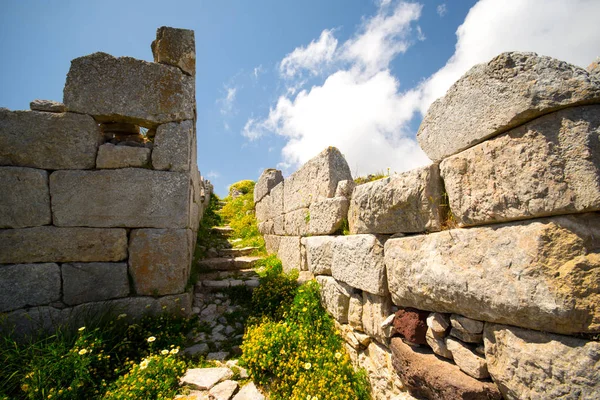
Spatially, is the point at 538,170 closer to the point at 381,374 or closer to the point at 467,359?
the point at 467,359

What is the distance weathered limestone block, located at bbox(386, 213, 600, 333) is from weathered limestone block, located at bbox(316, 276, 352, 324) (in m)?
1.33

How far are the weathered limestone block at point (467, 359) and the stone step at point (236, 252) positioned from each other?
5.11 meters

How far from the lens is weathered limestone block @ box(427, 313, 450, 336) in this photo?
2.12m

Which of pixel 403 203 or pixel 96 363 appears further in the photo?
pixel 96 363

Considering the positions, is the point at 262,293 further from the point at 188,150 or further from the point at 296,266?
the point at 188,150

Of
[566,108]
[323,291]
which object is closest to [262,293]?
[323,291]

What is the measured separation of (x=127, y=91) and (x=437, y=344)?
14.7 ft

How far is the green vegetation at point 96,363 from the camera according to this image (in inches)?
108

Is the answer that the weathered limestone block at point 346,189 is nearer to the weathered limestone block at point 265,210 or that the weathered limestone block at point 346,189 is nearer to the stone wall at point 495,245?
the stone wall at point 495,245

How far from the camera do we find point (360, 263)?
297cm

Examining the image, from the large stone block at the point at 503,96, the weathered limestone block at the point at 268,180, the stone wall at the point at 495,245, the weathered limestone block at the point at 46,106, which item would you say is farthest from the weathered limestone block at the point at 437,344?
the weathered limestone block at the point at 268,180

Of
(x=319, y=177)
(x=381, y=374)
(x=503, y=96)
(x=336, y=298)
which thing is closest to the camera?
(x=503, y=96)

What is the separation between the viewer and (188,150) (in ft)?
13.3

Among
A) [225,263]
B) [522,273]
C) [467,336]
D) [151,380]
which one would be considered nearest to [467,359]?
[467,336]
